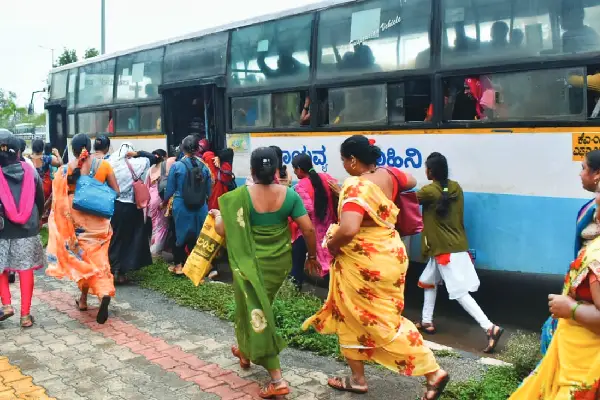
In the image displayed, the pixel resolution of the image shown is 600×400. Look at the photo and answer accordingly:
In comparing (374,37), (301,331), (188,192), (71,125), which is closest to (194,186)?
(188,192)

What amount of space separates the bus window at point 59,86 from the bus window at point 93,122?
3.88 ft

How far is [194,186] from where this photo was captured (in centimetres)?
723

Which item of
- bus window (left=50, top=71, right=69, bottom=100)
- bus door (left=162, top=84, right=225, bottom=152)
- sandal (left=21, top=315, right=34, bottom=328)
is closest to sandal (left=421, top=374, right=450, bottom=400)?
sandal (left=21, top=315, right=34, bottom=328)

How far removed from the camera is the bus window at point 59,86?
13.1 m

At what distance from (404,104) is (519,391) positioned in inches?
157

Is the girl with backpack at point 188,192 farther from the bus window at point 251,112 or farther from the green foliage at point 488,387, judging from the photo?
the green foliage at point 488,387

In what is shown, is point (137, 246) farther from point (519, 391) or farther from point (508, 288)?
point (519, 391)

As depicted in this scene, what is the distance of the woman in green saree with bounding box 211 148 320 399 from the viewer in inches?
153

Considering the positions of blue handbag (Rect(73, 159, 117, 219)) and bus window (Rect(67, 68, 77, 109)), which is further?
bus window (Rect(67, 68, 77, 109))

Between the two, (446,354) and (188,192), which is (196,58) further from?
(446,354)

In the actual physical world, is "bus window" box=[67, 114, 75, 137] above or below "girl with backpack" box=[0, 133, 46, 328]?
above

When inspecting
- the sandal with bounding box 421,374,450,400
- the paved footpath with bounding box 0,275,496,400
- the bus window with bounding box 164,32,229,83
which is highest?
the bus window with bounding box 164,32,229,83

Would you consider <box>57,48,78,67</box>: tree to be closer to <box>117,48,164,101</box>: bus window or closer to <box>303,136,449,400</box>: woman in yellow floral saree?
<box>117,48,164,101</box>: bus window

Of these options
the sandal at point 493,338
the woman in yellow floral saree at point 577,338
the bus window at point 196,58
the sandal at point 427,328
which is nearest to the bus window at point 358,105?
the sandal at point 427,328
